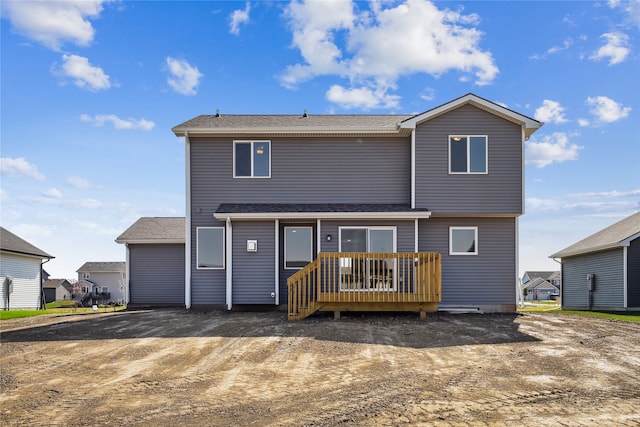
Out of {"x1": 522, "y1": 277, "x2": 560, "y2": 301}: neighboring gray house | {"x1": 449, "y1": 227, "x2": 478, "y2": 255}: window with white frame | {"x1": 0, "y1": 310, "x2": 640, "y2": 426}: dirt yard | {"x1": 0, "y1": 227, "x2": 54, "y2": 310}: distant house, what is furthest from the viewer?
{"x1": 522, "y1": 277, "x2": 560, "y2": 301}: neighboring gray house

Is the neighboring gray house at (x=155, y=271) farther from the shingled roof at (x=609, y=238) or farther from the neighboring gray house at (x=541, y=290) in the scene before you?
the neighboring gray house at (x=541, y=290)

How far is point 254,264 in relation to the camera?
551 inches

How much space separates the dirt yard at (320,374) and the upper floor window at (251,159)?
507 centimetres

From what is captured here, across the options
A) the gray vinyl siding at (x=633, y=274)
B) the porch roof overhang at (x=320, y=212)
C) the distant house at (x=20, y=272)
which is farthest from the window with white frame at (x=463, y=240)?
the distant house at (x=20, y=272)

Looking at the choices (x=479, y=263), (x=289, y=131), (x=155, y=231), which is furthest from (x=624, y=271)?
(x=155, y=231)

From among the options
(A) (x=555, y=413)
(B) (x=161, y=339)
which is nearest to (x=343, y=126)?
(B) (x=161, y=339)

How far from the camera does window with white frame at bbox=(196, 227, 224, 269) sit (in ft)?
47.1

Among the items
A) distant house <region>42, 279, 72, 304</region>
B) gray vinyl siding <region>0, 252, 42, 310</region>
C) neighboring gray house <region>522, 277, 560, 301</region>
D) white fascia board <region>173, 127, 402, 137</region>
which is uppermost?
white fascia board <region>173, 127, 402, 137</region>

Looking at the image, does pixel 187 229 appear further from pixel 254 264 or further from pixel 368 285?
pixel 368 285

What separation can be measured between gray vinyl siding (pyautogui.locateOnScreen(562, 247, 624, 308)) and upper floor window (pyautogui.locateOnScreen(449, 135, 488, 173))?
987 centimetres

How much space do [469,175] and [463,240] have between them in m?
1.99

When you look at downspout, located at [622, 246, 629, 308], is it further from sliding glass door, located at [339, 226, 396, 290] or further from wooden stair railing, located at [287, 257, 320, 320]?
wooden stair railing, located at [287, 257, 320, 320]

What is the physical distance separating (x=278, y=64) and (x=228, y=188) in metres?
5.18

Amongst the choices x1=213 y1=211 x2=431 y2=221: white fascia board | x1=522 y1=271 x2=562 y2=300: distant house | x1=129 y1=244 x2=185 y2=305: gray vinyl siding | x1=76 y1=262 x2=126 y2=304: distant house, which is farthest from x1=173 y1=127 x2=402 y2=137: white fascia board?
x1=522 y1=271 x2=562 y2=300: distant house
